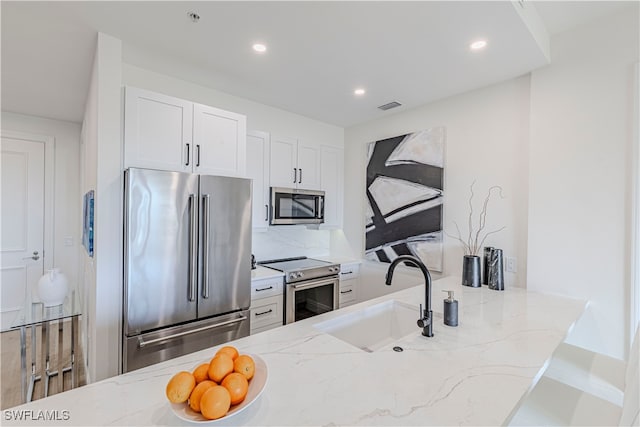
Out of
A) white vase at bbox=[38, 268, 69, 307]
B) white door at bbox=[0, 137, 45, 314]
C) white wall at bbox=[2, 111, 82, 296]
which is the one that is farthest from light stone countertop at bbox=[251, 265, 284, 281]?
white door at bbox=[0, 137, 45, 314]

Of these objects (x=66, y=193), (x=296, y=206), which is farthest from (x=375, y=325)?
(x=66, y=193)

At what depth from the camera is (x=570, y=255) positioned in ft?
6.46

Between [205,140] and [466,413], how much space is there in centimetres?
227

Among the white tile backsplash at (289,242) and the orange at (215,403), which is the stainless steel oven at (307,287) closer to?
the white tile backsplash at (289,242)

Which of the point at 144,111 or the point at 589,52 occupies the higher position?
the point at 589,52

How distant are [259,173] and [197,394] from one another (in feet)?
7.95

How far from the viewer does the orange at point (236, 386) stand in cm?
76

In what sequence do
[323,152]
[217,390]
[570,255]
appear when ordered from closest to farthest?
[217,390], [570,255], [323,152]

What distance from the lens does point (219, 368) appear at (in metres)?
0.79

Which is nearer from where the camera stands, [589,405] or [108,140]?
[589,405]

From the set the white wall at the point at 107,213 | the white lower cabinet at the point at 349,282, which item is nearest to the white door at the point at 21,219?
the white wall at the point at 107,213

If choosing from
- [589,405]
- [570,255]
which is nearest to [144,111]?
[589,405]

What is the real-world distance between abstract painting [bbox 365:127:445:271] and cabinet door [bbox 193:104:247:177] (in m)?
1.61

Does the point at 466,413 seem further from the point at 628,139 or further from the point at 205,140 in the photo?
the point at 205,140
